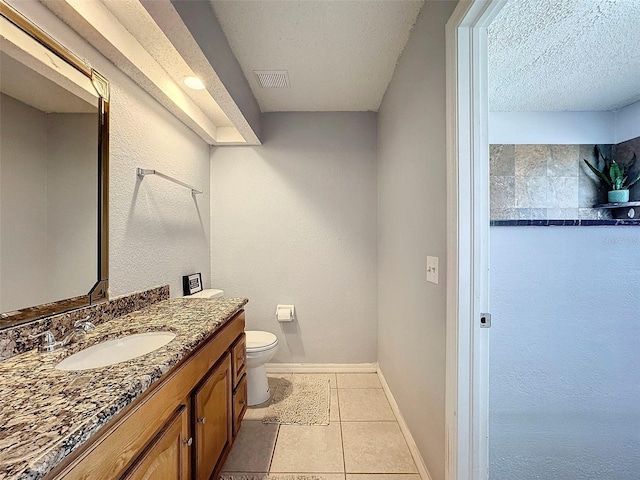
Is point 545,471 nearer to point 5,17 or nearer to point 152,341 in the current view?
point 152,341

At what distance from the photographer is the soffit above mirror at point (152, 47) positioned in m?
1.14

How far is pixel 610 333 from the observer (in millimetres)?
1268

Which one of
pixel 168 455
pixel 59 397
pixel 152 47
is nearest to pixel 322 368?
pixel 168 455

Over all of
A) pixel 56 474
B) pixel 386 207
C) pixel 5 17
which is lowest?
pixel 56 474

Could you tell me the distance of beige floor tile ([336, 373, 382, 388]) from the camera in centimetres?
241

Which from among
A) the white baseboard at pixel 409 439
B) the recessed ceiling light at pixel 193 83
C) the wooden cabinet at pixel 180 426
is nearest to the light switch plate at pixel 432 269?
the white baseboard at pixel 409 439

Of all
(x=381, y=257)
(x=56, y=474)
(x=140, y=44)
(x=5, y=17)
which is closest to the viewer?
(x=56, y=474)

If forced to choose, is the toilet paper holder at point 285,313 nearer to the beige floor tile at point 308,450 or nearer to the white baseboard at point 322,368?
the white baseboard at point 322,368

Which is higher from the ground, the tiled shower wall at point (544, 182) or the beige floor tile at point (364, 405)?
the tiled shower wall at point (544, 182)

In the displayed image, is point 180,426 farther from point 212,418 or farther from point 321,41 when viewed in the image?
point 321,41

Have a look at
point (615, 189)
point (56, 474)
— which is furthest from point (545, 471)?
point (615, 189)

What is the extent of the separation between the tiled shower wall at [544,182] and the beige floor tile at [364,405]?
1899 mm

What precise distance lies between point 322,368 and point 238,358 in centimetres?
119

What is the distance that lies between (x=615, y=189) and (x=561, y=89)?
110 centimetres
